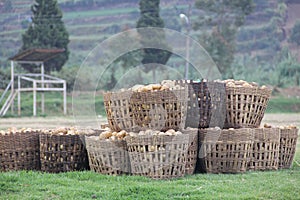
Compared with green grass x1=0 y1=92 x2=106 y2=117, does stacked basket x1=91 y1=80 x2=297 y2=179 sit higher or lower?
higher

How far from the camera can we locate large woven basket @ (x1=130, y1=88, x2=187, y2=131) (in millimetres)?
8211

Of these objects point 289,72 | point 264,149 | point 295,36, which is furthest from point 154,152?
point 295,36

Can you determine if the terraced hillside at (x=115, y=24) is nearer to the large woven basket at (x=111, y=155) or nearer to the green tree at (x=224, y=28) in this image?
the green tree at (x=224, y=28)

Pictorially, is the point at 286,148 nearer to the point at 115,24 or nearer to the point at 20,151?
the point at 20,151

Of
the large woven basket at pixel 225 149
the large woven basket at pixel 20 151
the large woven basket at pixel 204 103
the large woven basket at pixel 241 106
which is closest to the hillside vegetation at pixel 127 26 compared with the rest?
the large woven basket at pixel 241 106

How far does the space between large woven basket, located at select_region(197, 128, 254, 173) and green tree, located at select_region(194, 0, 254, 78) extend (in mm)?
29584

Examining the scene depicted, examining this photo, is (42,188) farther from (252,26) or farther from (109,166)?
(252,26)

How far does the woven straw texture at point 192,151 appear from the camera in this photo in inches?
329

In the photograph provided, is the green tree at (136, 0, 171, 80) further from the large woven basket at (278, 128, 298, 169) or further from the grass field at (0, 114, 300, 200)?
the grass field at (0, 114, 300, 200)

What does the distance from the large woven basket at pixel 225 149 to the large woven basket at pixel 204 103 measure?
0.76 ft

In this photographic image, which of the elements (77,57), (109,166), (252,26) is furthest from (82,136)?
(252,26)

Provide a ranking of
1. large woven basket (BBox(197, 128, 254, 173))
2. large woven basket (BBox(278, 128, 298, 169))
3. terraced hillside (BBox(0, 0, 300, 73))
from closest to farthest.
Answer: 1. large woven basket (BBox(197, 128, 254, 173))
2. large woven basket (BBox(278, 128, 298, 169))
3. terraced hillside (BBox(0, 0, 300, 73))

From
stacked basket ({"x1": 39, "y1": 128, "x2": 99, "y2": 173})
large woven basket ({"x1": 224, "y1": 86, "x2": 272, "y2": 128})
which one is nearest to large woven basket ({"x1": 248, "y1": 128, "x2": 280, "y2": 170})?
large woven basket ({"x1": 224, "y1": 86, "x2": 272, "y2": 128})

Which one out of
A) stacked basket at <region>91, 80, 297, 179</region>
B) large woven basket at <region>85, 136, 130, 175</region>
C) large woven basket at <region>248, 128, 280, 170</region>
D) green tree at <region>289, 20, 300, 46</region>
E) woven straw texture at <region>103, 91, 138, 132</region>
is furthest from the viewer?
green tree at <region>289, 20, 300, 46</region>
